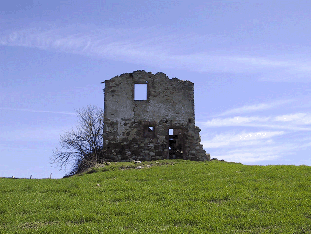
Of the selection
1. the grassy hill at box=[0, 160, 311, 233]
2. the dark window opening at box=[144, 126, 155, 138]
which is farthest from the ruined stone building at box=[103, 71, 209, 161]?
the grassy hill at box=[0, 160, 311, 233]

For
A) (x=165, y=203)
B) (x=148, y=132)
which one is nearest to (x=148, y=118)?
(x=148, y=132)

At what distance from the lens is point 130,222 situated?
12602 mm

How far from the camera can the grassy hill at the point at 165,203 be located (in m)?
12.3

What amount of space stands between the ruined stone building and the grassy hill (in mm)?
8285

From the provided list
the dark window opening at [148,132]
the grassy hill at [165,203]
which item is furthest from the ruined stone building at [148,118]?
the grassy hill at [165,203]

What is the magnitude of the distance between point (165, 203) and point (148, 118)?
49.6ft

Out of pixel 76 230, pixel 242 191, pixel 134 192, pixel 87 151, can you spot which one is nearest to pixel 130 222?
pixel 76 230

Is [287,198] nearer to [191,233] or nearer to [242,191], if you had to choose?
[242,191]

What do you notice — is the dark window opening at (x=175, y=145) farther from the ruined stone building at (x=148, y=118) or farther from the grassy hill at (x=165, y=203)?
the grassy hill at (x=165, y=203)

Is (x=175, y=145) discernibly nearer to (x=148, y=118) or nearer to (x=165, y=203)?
(x=148, y=118)

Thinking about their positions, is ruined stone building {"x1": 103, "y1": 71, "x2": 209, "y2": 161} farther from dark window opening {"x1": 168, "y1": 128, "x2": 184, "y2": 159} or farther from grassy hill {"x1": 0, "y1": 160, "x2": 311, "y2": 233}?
grassy hill {"x1": 0, "y1": 160, "x2": 311, "y2": 233}

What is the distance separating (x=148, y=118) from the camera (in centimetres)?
2919

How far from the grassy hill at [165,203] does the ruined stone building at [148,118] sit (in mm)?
8285

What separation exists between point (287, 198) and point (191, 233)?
5.38 meters
